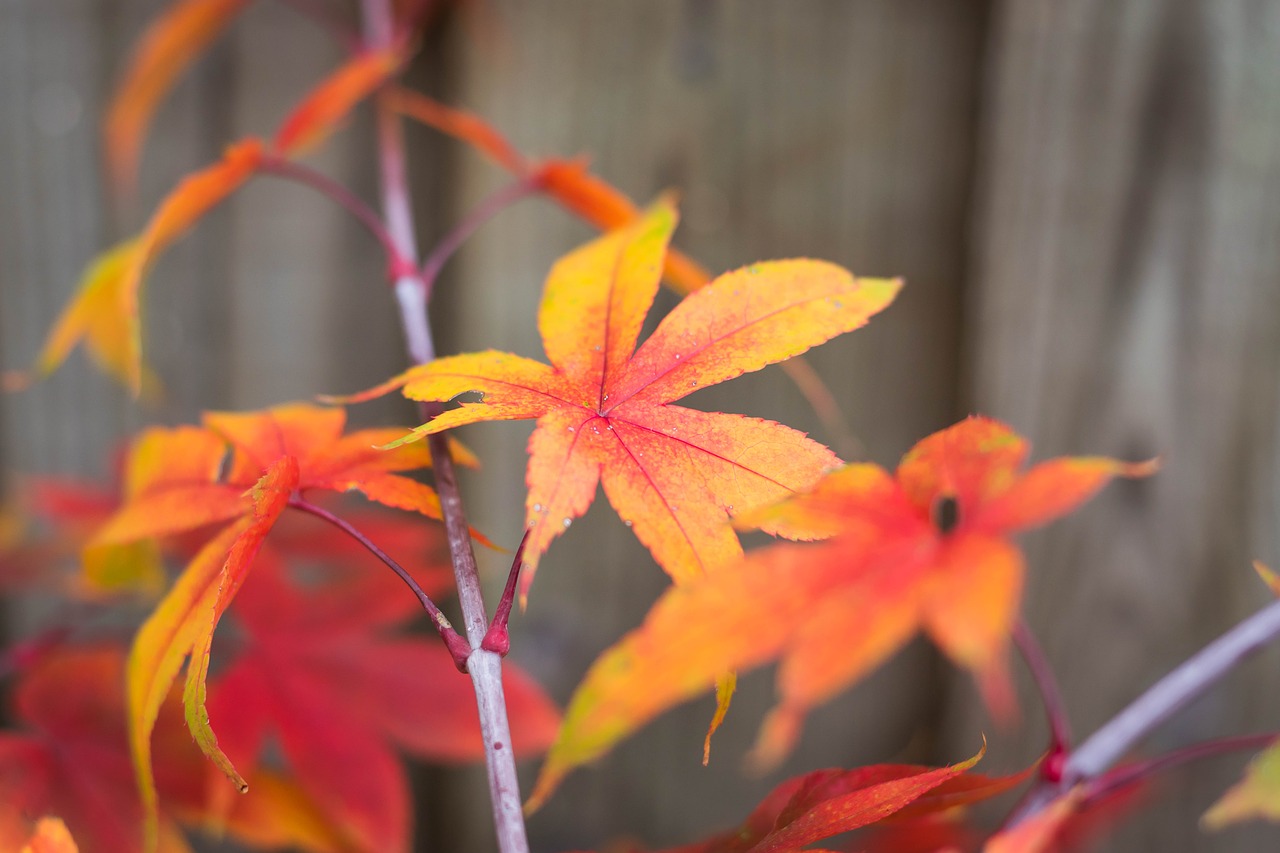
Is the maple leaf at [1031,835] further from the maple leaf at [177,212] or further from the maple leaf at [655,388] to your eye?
the maple leaf at [177,212]

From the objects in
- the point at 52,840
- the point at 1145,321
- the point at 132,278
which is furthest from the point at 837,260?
the point at 52,840

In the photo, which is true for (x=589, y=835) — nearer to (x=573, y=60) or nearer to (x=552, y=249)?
(x=552, y=249)

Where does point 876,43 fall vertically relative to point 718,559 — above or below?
above

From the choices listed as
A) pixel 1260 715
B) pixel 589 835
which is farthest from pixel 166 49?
pixel 1260 715

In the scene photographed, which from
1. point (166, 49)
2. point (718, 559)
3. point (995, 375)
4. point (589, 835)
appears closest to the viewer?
point (718, 559)

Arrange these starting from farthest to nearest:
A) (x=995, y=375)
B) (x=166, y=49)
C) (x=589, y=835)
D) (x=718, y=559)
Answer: (x=589, y=835) → (x=995, y=375) → (x=166, y=49) → (x=718, y=559)

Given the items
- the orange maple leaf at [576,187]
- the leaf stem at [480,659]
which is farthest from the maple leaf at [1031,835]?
the orange maple leaf at [576,187]

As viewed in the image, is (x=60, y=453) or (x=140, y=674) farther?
(x=60, y=453)

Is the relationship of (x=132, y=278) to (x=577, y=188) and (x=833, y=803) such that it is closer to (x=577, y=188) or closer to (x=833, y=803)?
(x=577, y=188)
